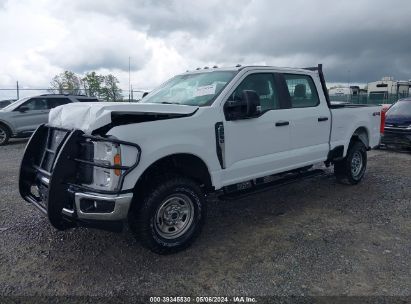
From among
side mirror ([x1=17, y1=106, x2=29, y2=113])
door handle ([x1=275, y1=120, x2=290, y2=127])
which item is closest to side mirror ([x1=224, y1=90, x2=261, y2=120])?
door handle ([x1=275, y1=120, x2=290, y2=127])

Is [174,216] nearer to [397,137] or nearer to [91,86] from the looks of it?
[397,137]

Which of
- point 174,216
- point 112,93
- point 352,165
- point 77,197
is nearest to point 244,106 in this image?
point 174,216

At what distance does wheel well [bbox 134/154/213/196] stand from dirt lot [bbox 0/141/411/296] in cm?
72

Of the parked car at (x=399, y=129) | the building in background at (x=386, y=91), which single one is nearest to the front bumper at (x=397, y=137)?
the parked car at (x=399, y=129)

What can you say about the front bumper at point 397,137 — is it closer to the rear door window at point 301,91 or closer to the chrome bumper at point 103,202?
the rear door window at point 301,91

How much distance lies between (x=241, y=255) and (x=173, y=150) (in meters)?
1.30

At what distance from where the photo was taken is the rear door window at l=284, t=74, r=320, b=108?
16.4 feet

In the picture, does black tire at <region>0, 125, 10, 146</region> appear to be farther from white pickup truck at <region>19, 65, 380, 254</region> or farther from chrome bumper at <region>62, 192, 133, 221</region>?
chrome bumper at <region>62, 192, 133, 221</region>

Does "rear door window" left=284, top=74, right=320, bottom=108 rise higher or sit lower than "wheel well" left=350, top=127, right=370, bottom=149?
higher

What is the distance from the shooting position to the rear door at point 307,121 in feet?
16.2

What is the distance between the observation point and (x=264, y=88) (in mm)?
4676

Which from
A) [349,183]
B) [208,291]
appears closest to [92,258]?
[208,291]

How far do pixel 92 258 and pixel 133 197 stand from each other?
0.79 meters

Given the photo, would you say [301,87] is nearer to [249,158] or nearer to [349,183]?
[249,158]
